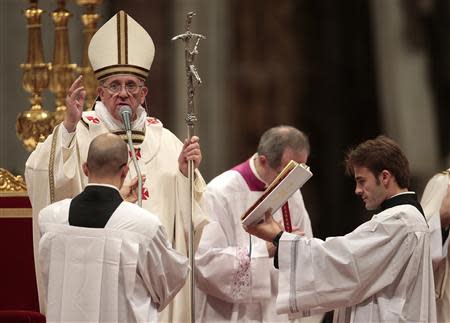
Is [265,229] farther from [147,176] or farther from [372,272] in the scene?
[147,176]

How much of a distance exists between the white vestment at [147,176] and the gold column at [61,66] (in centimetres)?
113

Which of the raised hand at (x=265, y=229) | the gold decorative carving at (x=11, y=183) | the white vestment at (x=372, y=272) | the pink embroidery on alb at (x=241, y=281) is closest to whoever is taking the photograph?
the white vestment at (x=372, y=272)

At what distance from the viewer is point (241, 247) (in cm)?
911

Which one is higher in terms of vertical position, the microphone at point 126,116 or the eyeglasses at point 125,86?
the eyeglasses at point 125,86

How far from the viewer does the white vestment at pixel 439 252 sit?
8.70m

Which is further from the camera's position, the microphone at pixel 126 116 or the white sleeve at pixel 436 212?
the white sleeve at pixel 436 212

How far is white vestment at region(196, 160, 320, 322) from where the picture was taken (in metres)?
8.98

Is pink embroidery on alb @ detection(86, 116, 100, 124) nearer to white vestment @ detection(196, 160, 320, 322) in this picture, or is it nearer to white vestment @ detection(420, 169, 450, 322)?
white vestment @ detection(196, 160, 320, 322)

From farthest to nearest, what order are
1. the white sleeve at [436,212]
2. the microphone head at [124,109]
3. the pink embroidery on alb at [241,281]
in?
the pink embroidery on alb at [241,281], the white sleeve at [436,212], the microphone head at [124,109]

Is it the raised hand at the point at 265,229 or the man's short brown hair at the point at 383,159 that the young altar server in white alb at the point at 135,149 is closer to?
the raised hand at the point at 265,229

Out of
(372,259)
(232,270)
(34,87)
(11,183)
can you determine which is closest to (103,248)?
(372,259)

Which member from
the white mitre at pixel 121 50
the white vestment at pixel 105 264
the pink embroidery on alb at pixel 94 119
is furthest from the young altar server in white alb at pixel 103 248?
the white mitre at pixel 121 50

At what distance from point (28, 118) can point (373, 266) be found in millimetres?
3082

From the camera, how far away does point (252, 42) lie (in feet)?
44.3
